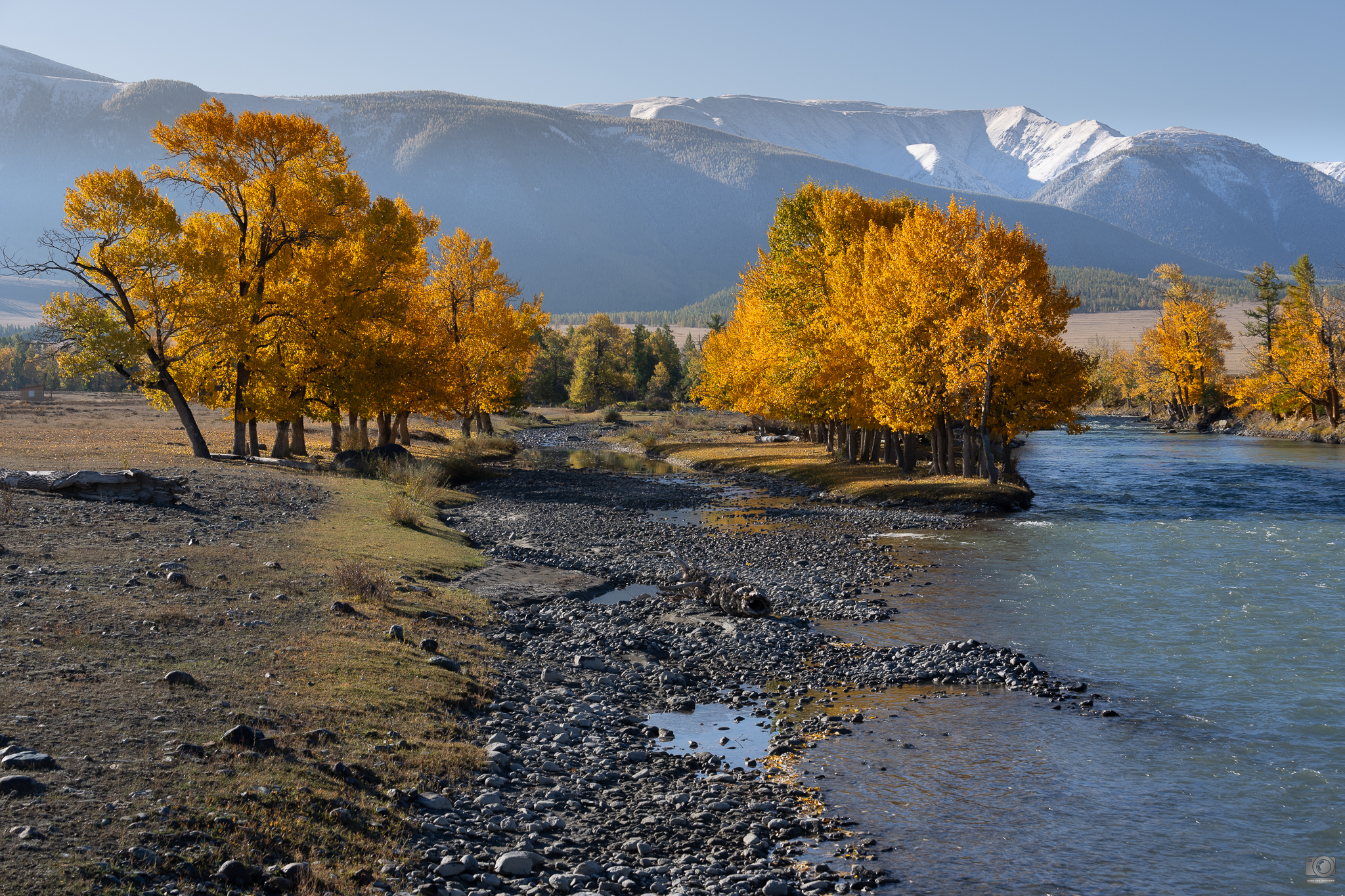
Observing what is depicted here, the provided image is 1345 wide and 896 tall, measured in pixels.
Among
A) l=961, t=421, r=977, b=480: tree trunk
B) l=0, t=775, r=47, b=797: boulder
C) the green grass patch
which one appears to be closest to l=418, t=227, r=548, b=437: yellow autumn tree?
the green grass patch

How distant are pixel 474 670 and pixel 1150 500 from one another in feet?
117

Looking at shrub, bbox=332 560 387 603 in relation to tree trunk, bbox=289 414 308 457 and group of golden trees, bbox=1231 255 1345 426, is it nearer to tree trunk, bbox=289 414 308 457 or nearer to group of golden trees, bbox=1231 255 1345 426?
tree trunk, bbox=289 414 308 457

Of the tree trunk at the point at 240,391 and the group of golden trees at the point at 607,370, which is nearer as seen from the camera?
the tree trunk at the point at 240,391

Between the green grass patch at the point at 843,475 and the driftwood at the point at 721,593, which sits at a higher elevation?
the green grass patch at the point at 843,475

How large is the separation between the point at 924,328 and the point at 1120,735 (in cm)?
2791

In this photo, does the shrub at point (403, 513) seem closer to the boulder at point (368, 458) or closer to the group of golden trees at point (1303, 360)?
the boulder at point (368, 458)

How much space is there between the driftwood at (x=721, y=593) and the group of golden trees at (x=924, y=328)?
18.9 meters

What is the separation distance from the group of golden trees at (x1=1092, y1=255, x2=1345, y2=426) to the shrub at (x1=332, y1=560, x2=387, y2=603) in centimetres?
7409

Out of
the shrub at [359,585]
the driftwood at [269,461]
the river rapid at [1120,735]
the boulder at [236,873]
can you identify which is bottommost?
the river rapid at [1120,735]

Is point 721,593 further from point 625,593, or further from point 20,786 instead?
point 20,786

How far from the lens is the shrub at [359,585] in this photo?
16.3 meters

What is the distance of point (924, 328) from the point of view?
126 ft

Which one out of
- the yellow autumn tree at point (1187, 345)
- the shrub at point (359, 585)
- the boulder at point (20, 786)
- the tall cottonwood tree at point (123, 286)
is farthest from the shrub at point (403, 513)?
the yellow autumn tree at point (1187, 345)

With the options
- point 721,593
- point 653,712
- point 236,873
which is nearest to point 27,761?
point 236,873
